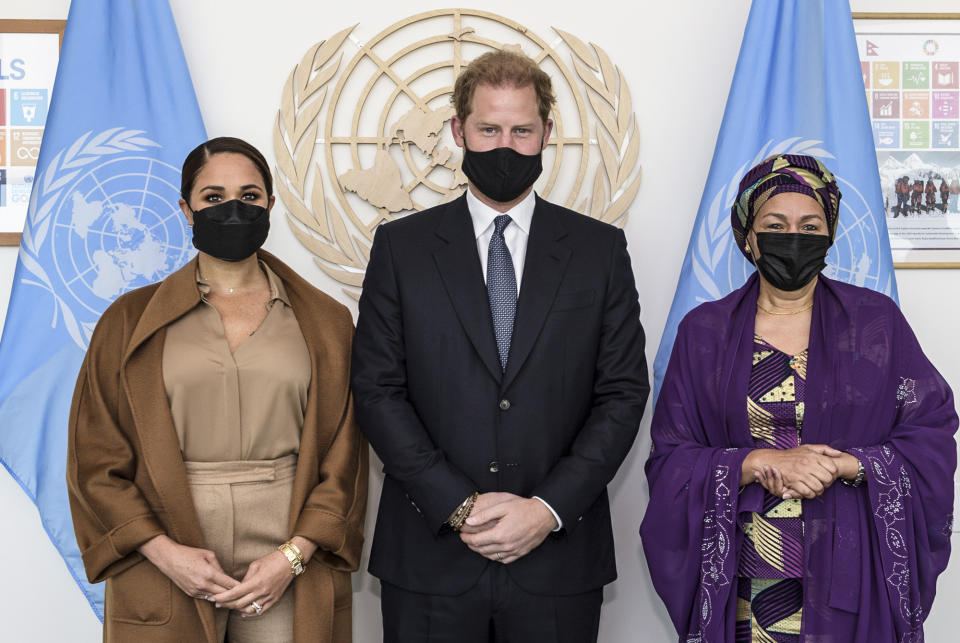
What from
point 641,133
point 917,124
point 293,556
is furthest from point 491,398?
point 917,124

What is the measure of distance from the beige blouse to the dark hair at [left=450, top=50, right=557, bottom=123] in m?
0.70

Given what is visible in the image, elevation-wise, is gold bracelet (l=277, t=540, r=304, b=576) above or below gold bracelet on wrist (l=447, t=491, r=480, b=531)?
below

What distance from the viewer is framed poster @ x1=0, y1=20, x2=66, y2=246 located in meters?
2.72

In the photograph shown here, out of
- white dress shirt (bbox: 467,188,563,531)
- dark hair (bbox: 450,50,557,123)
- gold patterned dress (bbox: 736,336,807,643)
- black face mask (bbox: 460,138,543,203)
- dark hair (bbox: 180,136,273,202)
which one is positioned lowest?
gold patterned dress (bbox: 736,336,807,643)

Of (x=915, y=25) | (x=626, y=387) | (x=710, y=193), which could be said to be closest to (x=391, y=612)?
(x=626, y=387)

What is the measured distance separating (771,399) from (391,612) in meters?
0.95

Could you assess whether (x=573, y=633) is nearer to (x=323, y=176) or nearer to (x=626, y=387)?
(x=626, y=387)

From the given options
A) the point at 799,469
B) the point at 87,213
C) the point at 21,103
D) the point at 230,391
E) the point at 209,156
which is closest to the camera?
the point at 799,469

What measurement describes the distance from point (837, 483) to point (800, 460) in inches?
5.3

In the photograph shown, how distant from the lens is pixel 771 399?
1.93 metres

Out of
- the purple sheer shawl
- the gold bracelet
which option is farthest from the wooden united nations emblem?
the gold bracelet

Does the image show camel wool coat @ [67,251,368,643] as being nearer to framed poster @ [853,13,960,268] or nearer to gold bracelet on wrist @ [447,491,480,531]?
gold bracelet on wrist @ [447,491,480,531]

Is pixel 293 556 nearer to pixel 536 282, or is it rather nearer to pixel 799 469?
pixel 536 282

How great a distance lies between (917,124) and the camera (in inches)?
109
